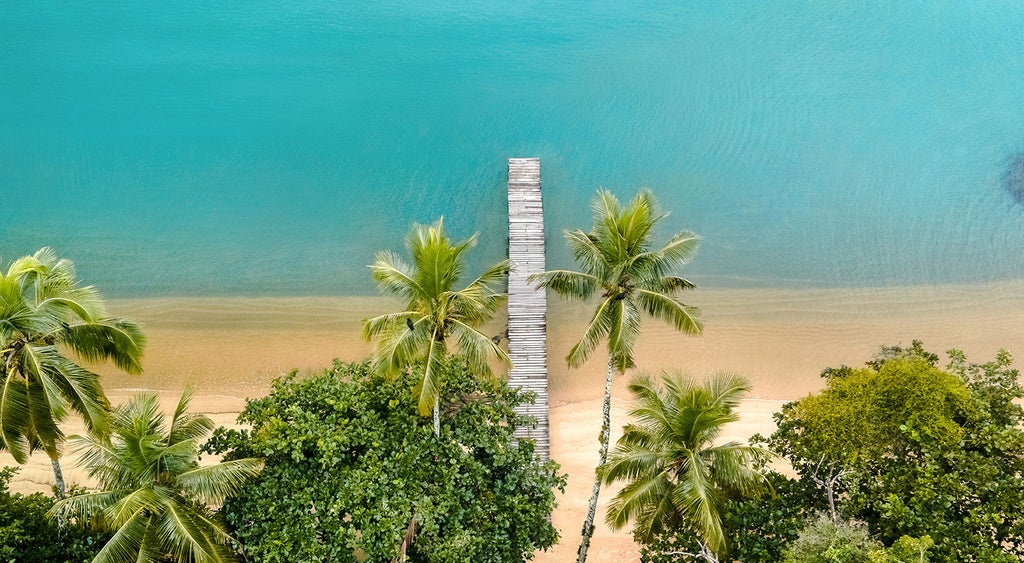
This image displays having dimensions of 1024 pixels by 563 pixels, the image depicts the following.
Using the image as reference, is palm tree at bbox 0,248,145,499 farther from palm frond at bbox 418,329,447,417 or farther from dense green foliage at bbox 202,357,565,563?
palm frond at bbox 418,329,447,417

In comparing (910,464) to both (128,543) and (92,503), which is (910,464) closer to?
(128,543)

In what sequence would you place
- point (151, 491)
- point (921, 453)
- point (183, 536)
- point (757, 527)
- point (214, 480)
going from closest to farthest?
point (183, 536) → point (151, 491) → point (214, 480) → point (921, 453) → point (757, 527)

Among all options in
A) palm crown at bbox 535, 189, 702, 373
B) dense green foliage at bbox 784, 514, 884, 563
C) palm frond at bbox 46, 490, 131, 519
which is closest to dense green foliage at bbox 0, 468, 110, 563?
palm frond at bbox 46, 490, 131, 519

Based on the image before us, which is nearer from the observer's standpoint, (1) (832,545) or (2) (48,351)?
(1) (832,545)

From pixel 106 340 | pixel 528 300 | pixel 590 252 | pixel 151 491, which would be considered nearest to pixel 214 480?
pixel 151 491

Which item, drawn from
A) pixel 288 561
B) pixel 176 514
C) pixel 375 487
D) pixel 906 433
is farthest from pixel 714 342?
pixel 176 514

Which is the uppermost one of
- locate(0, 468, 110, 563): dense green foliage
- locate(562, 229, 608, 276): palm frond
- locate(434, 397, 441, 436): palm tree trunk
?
locate(562, 229, 608, 276): palm frond

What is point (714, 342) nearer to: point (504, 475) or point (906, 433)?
point (906, 433)
